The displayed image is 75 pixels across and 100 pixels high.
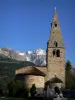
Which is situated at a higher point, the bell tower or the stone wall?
the bell tower

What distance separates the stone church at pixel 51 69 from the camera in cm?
8238

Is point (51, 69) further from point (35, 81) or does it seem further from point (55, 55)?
point (35, 81)

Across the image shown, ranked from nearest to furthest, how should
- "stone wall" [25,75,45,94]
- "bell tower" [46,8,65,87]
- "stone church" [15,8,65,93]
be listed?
"stone wall" [25,75,45,94] < "stone church" [15,8,65,93] < "bell tower" [46,8,65,87]

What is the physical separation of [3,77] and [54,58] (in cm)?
6956

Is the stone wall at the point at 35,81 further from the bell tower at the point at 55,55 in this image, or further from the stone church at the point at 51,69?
the bell tower at the point at 55,55

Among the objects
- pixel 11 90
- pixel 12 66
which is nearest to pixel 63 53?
pixel 11 90

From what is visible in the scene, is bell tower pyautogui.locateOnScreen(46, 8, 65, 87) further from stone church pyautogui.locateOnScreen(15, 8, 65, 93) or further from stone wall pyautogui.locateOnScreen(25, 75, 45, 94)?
stone wall pyautogui.locateOnScreen(25, 75, 45, 94)

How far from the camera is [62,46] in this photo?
285ft

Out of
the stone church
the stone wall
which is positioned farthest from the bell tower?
the stone wall

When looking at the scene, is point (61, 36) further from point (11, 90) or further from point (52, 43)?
point (11, 90)

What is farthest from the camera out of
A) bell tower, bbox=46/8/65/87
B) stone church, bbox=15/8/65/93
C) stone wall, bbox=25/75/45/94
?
bell tower, bbox=46/8/65/87

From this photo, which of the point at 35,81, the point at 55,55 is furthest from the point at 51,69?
the point at 35,81

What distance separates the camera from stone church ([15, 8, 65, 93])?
82375mm

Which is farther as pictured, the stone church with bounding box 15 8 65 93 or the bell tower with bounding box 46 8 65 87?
the bell tower with bounding box 46 8 65 87
